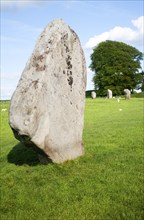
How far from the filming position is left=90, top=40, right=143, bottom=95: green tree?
91.8 meters

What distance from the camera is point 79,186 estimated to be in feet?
35.9

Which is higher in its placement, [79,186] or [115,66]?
[115,66]

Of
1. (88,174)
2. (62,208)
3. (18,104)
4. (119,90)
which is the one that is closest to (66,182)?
(88,174)

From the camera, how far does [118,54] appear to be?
95.2 metres

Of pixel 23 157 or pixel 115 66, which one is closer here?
pixel 23 157

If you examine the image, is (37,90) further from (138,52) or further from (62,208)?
(138,52)

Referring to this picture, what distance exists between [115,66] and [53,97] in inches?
3244

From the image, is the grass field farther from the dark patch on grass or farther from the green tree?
the green tree

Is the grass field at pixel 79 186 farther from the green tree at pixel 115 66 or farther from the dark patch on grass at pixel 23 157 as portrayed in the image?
the green tree at pixel 115 66

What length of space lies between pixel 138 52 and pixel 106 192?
90683 mm

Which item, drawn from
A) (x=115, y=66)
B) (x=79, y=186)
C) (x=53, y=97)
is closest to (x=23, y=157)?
(x=53, y=97)

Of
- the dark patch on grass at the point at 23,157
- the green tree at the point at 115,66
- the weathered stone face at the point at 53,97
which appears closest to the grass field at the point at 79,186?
the dark patch on grass at the point at 23,157

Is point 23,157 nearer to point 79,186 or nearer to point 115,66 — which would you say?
point 79,186

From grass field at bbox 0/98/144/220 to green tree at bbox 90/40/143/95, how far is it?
76322 millimetres
